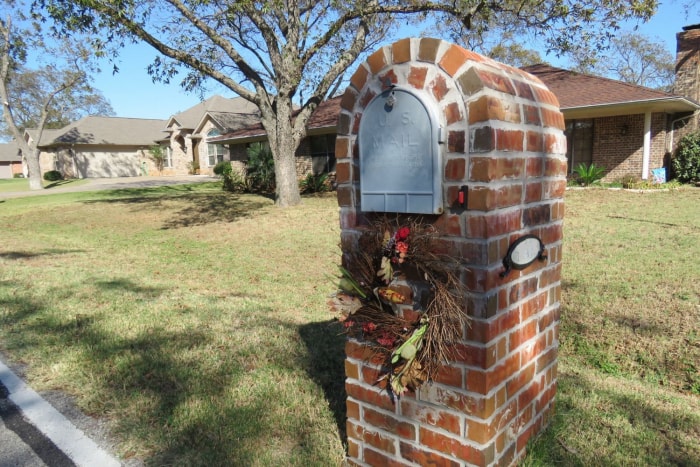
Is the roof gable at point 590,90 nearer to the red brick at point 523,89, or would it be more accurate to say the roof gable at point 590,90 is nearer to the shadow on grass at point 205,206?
the shadow on grass at point 205,206

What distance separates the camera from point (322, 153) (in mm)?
21953

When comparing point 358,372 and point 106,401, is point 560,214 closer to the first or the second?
point 358,372

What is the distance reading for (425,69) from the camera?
5.98 ft

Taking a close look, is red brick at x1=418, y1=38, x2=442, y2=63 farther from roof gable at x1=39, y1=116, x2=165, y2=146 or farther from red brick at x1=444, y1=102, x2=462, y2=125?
roof gable at x1=39, y1=116, x2=165, y2=146

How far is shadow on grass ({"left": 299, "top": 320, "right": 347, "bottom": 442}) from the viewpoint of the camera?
2.86 metres

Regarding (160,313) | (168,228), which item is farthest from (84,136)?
(160,313)

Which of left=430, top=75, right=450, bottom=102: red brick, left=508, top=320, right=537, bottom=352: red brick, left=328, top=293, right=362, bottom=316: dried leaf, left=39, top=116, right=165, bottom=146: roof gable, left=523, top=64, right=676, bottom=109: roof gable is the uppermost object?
left=39, top=116, right=165, bottom=146: roof gable

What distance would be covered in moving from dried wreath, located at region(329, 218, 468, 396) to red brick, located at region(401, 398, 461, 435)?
7 centimetres

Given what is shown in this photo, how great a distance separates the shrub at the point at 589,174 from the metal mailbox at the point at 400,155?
15.2 m

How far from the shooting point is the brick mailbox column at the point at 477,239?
5.69ft

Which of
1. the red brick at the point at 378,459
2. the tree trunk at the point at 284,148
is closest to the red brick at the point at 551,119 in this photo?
the red brick at the point at 378,459

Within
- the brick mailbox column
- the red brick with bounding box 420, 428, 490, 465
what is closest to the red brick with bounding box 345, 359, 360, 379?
the brick mailbox column

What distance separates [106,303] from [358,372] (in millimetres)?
3930

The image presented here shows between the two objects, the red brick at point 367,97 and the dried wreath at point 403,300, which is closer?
the dried wreath at point 403,300
